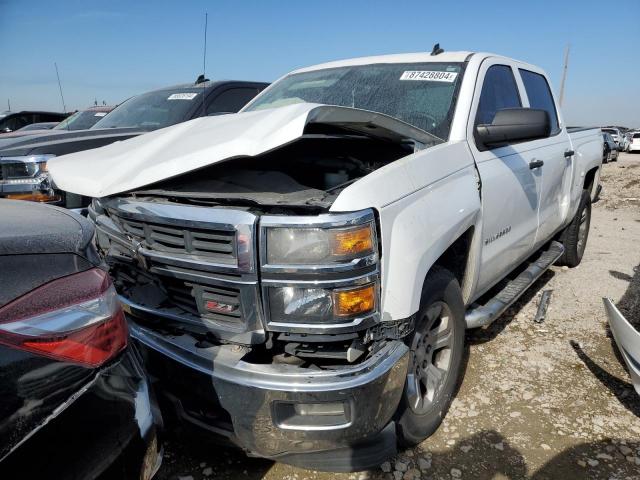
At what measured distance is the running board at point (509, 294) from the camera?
9.27 feet

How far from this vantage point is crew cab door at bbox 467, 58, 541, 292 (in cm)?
281

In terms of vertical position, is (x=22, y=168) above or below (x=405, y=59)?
below

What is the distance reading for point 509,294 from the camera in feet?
11.0

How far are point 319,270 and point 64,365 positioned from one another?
86 centimetres

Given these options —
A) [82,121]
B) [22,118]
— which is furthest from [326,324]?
[22,118]

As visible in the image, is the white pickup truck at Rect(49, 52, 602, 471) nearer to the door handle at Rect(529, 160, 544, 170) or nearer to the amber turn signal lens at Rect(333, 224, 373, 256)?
the amber turn signal lens at Rect(333, 224, 373, 256)

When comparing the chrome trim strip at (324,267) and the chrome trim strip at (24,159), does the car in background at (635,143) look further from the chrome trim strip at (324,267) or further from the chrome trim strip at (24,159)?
the chrome trim strip at (324,267)

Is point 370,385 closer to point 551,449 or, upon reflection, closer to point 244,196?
point 244,196

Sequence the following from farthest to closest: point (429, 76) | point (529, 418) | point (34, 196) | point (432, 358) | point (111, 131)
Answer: point (111, 131), point (34, 196), point (429, 76), point (529, 418), point (432, 358)

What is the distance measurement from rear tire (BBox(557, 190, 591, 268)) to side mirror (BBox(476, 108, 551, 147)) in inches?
110

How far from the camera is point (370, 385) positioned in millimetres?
1808

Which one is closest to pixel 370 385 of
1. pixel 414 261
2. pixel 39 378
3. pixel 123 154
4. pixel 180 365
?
pixel 414 261

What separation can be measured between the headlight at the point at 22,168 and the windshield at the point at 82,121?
2.62 m

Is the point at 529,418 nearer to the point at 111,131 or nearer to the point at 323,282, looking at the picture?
the point at 323,282
